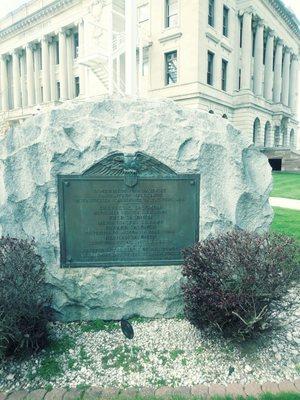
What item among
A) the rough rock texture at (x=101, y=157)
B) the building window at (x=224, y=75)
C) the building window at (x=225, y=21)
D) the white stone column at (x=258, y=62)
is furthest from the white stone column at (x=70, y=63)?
the rough rock texture at (x=101, y=157)

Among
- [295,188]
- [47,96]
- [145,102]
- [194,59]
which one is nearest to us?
[145,102]

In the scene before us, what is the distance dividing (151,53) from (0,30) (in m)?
27.8

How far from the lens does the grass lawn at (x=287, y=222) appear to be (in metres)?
6.94

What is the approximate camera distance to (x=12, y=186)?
3566 mm

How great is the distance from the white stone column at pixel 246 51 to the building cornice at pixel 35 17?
697 inches

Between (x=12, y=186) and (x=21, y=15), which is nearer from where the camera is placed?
(x=12, y=186)

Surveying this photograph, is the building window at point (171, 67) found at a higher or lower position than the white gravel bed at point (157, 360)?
higher

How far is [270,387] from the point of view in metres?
2.83

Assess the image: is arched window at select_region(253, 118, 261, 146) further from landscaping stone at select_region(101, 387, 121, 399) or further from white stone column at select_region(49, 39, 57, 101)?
landscaping stone at select_region(101, 387, 121, 399)

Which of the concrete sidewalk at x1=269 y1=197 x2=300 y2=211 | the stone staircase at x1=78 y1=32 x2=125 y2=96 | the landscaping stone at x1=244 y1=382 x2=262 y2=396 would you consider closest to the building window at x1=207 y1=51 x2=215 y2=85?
the stone staircase at x1=78 y1=32 x2=125 y2=96

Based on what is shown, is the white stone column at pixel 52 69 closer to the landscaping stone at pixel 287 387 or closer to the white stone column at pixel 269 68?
the white stone column at pixel 269 68

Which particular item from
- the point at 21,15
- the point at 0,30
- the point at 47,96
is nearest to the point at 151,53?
the point at 47,96

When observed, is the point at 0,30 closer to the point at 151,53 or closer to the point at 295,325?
the point at 151,53

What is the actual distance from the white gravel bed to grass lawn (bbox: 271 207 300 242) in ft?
11.4
